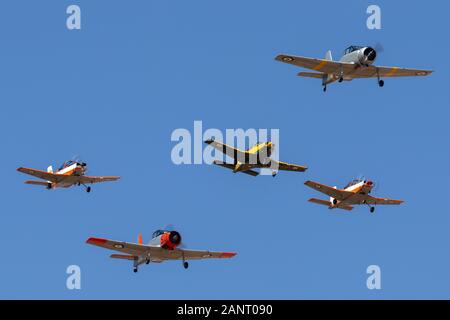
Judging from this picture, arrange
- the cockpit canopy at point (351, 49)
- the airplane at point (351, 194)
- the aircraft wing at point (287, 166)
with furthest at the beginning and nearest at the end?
the aircraft wing at point (287, 166)
the airplane at point (351, 194)
the cockpit canopy at point (351, 49)

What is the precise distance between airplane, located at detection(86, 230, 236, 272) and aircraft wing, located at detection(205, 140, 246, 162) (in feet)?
23.6

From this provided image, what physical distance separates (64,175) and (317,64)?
20273mm

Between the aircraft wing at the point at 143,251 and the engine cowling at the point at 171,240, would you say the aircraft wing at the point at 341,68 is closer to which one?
the engine cowling at the point at 171,240

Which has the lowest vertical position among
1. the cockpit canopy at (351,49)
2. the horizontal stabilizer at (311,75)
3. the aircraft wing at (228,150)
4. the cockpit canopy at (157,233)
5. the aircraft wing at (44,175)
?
the cockpit canopy at (157,233)

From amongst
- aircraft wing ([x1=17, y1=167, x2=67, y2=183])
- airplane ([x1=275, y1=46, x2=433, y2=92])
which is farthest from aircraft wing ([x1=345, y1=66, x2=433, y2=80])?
aircraft wing ([x1=17, y1=167, x2=67, y2=183])

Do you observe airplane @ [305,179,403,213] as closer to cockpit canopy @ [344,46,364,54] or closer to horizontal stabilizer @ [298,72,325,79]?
horizontal stabilizer @ [298,72,325,79]

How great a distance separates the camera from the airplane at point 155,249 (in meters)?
69.2

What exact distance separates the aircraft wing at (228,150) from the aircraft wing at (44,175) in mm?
12153

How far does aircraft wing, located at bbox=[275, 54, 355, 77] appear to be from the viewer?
74.5 meters

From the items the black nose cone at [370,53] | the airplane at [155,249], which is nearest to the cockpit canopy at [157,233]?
the airplane at [155,249]
